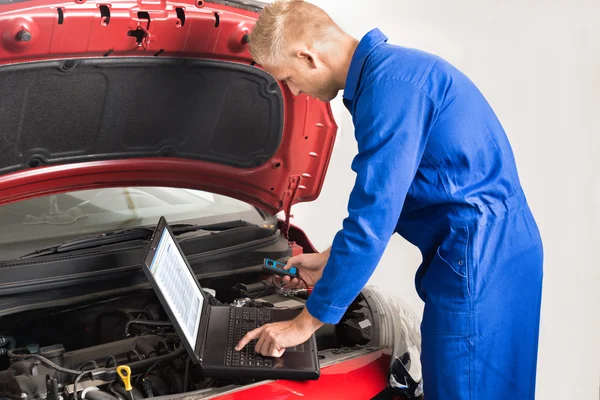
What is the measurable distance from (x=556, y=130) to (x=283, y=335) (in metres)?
2.61

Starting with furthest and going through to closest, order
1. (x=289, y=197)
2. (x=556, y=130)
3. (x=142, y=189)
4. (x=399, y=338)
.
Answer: (x=556, y=130) < (x=289, y=197) < (x=142, y=189) < (x=399, y=338)

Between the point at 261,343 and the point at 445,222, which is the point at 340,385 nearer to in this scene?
the point at 261,343

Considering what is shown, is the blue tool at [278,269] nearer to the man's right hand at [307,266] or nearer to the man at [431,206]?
the man's right hand at [307,266]

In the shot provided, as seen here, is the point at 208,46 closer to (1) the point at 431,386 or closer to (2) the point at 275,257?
(2) the point at 275,257

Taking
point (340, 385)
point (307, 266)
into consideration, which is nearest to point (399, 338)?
point (340, 385)

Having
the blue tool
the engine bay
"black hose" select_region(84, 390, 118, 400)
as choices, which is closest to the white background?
the engine bay

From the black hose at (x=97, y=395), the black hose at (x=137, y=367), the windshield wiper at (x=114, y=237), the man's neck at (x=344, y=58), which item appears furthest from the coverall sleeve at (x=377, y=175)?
the windshield wiper at (x=114, y=237)

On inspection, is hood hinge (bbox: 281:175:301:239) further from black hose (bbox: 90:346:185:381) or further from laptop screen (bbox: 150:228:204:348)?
black hose (bbox: 90:346:185:381)

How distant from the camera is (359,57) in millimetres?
1747

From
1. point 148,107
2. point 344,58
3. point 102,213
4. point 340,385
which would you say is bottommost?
point 340,385

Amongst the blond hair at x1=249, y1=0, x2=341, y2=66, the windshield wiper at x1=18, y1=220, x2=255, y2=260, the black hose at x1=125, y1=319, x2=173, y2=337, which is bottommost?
the black hose at x1=125, y1=319, x2=173, y2=337

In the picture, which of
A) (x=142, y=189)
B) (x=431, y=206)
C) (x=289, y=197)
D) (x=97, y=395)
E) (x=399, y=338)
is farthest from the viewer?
(x=289, y=197)

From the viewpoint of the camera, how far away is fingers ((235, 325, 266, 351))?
177cm

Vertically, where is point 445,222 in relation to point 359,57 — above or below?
below
